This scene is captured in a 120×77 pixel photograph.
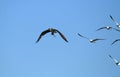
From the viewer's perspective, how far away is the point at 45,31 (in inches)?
1198

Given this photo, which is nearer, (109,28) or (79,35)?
(79,35)

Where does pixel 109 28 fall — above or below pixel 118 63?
above

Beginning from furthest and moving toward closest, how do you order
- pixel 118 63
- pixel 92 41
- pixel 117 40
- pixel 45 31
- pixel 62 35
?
pixel 92 41 < pixel 117 40 < pixel 118 63 < pixel 45 31 < pixel 62 35

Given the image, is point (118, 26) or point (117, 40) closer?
point (118, 26)

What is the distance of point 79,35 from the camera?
4106cm

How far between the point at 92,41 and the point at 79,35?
6792mm

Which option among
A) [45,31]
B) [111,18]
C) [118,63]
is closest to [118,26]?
[111,18]

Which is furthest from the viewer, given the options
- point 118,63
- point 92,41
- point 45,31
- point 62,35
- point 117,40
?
point 92,41

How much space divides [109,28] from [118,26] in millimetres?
3554

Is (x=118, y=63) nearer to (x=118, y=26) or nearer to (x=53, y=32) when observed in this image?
(x=118, y=26)

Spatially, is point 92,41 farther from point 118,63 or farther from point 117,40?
point 118,63

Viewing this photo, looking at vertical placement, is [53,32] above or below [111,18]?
below

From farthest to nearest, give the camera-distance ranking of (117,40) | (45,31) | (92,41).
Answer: (92,41)
(117,40)
(45,31)

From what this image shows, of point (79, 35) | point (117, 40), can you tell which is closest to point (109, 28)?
point (117, 40)
